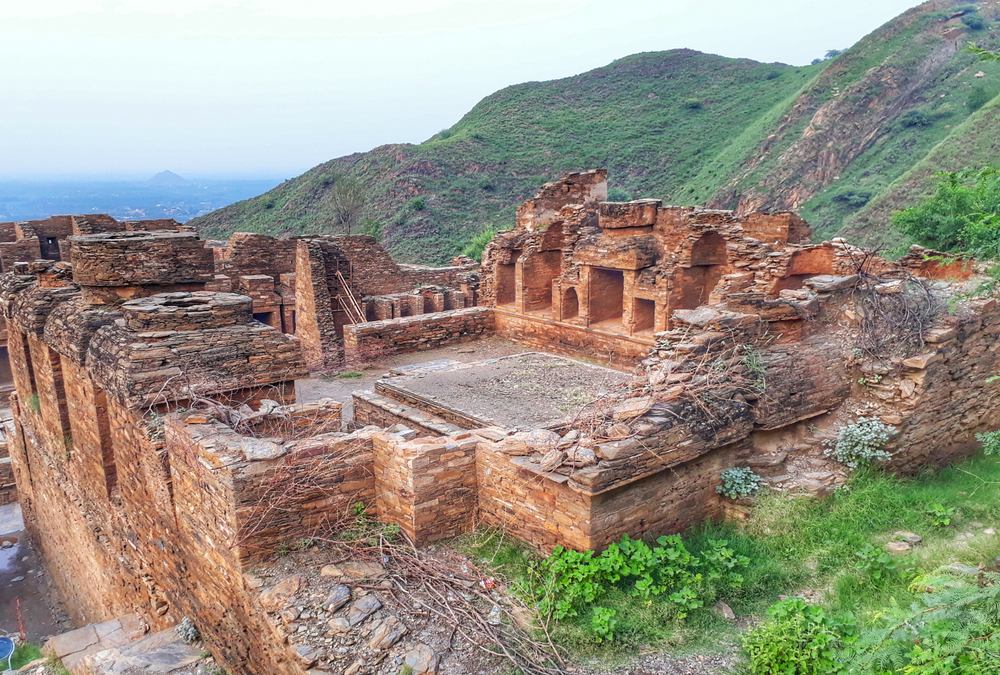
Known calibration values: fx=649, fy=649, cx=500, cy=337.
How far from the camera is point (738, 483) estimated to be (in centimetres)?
594

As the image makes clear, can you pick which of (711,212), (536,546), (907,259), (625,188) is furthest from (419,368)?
(625,188)

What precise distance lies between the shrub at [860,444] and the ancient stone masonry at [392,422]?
10cm

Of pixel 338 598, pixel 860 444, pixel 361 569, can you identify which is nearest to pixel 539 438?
pixel 361 569

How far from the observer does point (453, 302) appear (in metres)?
18.2

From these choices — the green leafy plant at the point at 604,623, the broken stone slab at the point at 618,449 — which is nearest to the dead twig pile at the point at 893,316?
the broken stone slab at the point at 618,449

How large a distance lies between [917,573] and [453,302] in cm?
1455

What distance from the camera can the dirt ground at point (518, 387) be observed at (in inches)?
305

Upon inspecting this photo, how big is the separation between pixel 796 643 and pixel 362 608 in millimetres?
2894

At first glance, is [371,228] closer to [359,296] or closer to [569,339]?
[359,296]

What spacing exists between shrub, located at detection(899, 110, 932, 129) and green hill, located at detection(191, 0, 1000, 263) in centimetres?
10

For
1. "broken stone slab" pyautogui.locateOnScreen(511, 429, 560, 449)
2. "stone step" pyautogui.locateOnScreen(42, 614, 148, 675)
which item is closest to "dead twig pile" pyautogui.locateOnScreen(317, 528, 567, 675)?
"broken stone slab" pyautogui.locateOnScreen(511, 429, 560, 449)

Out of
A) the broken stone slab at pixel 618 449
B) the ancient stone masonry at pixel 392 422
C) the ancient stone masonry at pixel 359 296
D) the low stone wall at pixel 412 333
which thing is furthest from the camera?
the ancient stone masonry at pixel 359 296

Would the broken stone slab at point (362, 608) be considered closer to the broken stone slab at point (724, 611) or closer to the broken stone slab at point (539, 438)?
the broken stone slab at point (539, 438)

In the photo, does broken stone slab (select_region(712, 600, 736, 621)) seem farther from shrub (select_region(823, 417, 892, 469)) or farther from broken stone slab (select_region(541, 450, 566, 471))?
shrub (select_region(823, 417, 892, 469))
